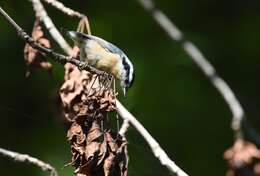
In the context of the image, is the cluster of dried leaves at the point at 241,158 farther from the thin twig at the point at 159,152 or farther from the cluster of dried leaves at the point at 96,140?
the cluster of dried leaves at the point at 96,140

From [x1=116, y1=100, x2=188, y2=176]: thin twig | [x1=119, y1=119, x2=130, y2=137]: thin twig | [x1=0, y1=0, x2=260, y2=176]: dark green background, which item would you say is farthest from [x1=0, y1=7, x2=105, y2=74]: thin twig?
[x1=0, y1=0, x2=260, y2=176]: dark green background

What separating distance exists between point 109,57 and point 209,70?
124 cm

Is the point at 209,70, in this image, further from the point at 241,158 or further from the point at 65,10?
the point at 65,10

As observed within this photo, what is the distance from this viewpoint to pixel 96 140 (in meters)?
2.57

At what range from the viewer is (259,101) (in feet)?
20.6

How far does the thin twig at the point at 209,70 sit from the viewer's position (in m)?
4.20

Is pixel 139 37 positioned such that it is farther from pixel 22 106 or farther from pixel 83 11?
pixel 22 106

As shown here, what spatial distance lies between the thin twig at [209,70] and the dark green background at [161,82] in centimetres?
75

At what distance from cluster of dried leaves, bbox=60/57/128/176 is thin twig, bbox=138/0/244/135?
136cm

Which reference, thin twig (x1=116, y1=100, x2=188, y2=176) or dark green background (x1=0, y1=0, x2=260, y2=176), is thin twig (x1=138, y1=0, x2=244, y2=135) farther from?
thin twig (x1=116, y1=100, x2=188, y2=176)

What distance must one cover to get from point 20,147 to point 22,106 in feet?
1.11

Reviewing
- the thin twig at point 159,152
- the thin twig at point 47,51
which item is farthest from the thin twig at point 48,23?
the thin twig at point 47,51

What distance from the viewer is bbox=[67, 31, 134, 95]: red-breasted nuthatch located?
10.7 feet

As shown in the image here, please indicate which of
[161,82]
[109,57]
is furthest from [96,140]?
[161,82]
